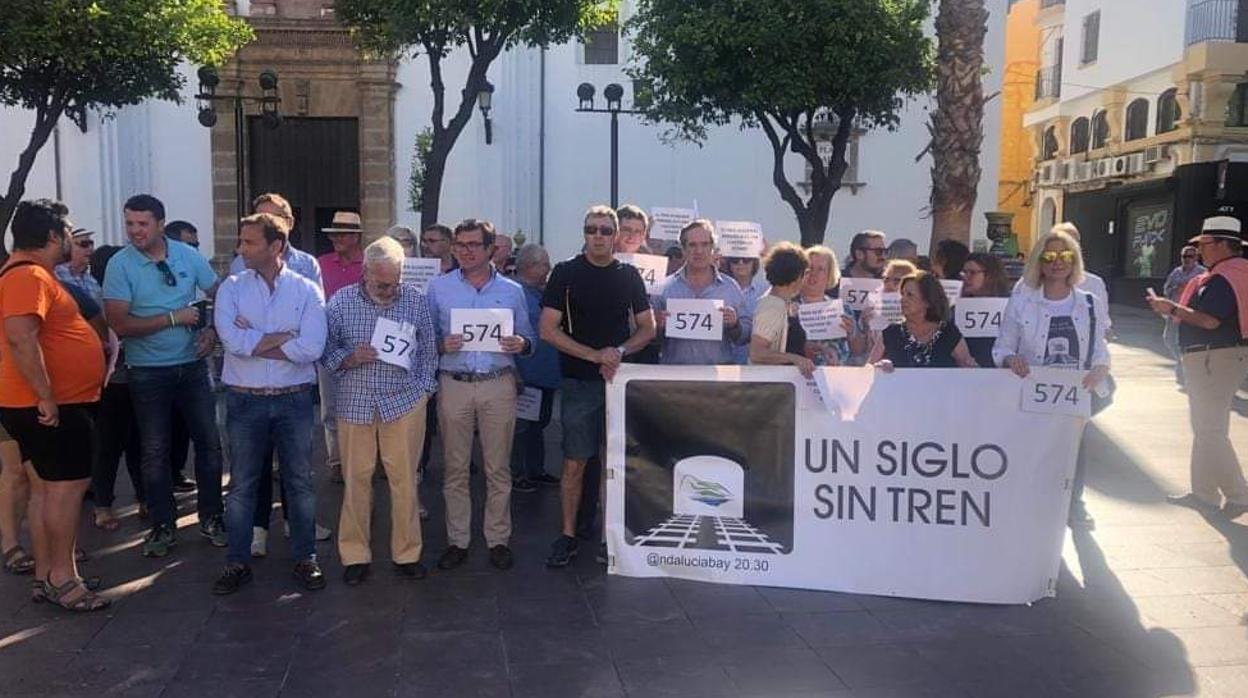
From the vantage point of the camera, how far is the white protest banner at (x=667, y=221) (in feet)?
24.8

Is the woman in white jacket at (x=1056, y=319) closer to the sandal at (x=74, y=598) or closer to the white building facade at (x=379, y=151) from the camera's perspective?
the sandal at (x=74, y=598)

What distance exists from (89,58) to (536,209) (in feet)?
34.3

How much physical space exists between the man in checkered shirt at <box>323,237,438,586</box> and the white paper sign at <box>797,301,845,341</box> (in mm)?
2060

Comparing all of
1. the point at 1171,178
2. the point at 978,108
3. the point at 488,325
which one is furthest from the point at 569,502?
the point at 1171,178

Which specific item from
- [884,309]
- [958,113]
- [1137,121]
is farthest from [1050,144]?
[884,309]

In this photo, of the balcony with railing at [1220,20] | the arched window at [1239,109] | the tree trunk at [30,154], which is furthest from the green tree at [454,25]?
the arched window at [1239,109]

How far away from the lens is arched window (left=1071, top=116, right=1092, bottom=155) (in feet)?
104

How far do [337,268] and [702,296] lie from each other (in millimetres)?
2977

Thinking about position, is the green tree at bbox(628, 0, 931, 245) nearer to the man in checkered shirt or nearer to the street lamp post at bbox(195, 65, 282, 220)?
the street lamp post at bbox(195, 65, 282, 220)

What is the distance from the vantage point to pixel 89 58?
34.7 feet

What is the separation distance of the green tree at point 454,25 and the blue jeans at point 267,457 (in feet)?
21.2

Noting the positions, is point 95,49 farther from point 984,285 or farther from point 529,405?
point 984,285

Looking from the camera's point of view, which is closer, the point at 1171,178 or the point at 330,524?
the point at 330,524

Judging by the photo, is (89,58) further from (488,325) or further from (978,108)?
(978,108)
